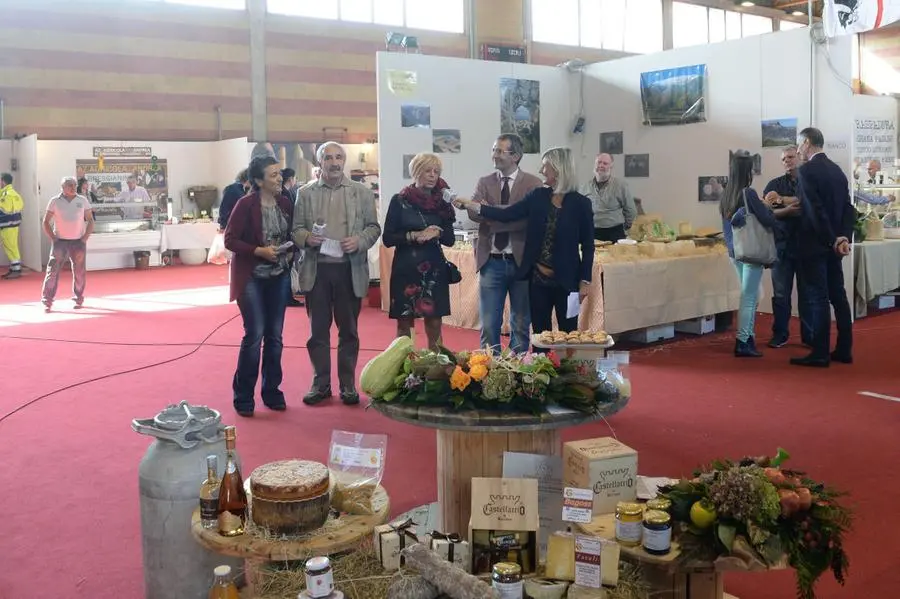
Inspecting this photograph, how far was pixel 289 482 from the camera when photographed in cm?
237

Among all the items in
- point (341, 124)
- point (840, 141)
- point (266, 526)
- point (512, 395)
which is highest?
point (341, 124)

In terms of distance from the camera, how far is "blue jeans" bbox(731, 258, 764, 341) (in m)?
6.15

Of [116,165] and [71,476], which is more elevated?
[116,165]

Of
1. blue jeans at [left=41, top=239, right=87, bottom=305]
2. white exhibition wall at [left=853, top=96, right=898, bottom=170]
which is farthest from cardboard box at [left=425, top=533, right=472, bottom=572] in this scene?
blue jeans at [left=41, top=239, right=87, bottom=305]

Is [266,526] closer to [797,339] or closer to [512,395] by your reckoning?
[512,395]

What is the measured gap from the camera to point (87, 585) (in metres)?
2.87

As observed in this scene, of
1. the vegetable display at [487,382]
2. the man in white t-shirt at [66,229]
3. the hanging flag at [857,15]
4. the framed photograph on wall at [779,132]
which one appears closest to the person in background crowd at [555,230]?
the vegetable display at [487,382]

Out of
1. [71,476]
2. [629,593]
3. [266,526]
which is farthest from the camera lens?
[71,476]

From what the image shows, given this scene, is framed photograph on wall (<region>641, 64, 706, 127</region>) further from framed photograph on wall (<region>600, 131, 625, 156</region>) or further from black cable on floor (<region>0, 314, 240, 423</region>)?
black cable on floor (<region>0, 314, 240, 423</region>)

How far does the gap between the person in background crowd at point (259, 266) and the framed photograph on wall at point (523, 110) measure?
5.06 meters

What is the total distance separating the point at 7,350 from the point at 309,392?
3.25 m

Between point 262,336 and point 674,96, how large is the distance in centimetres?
580

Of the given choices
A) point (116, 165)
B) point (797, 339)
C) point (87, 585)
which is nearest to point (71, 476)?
point (87, 585)

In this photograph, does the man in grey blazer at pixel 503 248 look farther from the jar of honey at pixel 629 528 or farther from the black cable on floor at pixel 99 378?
the black cable on floor at pixel 99 378
